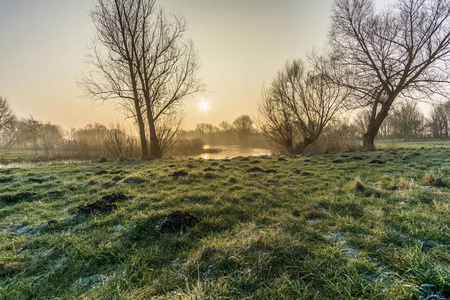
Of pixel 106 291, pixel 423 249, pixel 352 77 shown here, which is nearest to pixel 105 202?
pixel 106 291

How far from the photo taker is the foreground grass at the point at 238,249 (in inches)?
54.1

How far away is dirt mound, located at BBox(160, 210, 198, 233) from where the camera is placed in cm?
246

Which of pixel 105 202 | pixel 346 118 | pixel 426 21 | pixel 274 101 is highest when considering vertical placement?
pixel 426 21

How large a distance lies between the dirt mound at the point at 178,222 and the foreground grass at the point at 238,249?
0.10 metres

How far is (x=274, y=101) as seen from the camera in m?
16.3

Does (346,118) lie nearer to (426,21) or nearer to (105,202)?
(426,21)

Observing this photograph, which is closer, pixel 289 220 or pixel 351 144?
pixel 289 220

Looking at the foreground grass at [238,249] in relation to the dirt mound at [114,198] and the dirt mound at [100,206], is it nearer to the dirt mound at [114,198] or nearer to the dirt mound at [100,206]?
the dirt mound at [100,206]

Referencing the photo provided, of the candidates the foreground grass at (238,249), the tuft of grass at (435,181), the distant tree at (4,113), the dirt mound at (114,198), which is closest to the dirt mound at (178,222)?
the foreground grass at (238,249)

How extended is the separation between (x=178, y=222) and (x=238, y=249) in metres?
1.09

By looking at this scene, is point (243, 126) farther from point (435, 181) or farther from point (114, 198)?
point (114, 198)

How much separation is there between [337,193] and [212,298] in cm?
358

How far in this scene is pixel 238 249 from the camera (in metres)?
1.80

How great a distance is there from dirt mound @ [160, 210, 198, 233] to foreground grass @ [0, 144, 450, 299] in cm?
10
